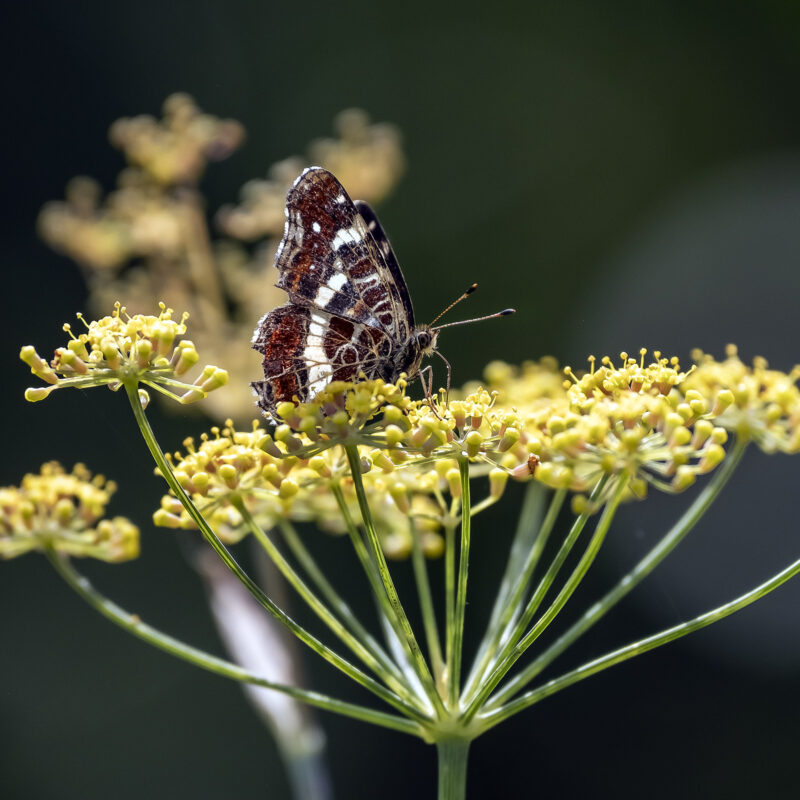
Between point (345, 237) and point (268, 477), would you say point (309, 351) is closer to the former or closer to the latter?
point (345, 237)

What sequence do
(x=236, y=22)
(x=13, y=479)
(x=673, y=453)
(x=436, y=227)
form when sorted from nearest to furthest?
(x=673, y=453), (x=13, y=479), (x=436, y=227), (x=236, y=22)

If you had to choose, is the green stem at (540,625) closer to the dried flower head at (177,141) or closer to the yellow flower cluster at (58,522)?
the yellow flower cluster at (58,522)

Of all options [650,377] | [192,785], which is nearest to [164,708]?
[192,785]

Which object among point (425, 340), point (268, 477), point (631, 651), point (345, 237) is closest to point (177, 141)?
point (345, 237)

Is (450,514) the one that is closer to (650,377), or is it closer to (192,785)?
(650,377)

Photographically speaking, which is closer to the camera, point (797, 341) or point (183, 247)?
point (183, 247)

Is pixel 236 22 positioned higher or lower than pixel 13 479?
higher

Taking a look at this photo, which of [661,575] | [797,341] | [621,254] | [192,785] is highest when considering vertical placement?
[621,254]
